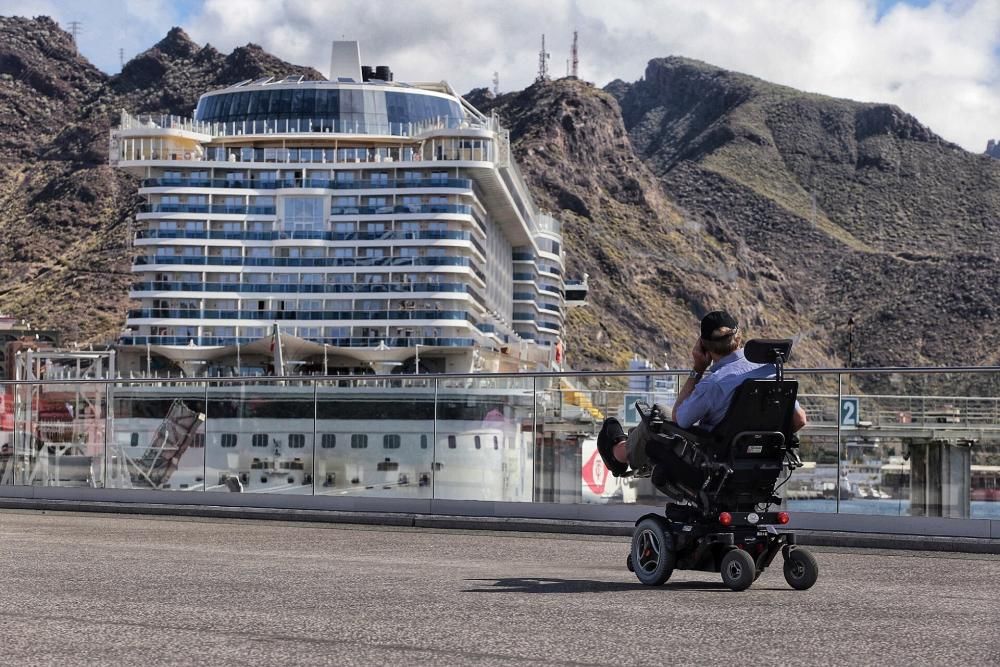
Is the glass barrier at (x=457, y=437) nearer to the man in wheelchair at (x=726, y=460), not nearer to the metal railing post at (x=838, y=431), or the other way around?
the metal railing post at (x=838, y=431)

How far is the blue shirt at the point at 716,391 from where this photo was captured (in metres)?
7.15

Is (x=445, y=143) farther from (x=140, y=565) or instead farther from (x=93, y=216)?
(x=93, y=216)

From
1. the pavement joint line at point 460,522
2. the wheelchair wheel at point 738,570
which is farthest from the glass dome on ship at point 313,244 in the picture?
the wheelchair wheel at point 738,570

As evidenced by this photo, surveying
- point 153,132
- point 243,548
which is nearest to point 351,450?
point 243,548

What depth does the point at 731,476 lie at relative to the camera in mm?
7121

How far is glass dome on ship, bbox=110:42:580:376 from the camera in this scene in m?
57.7

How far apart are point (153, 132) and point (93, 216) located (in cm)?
13417

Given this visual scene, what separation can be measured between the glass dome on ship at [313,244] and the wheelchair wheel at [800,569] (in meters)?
46.8

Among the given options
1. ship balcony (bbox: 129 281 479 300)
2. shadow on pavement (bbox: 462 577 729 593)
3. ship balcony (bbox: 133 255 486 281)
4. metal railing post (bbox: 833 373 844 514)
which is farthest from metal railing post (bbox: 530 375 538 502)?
ship balcony (bbox: 133 255 486 281)

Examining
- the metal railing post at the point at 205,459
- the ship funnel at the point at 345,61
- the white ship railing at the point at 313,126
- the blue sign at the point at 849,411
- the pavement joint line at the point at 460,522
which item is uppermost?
the ship funnel at the point at 345,61

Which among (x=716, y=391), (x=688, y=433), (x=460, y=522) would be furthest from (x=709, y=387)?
(x=460, y=522)

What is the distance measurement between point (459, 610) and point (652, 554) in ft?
4.62

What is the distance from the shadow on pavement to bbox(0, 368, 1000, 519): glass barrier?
4.45 metres

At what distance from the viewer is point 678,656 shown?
504 centimetres
